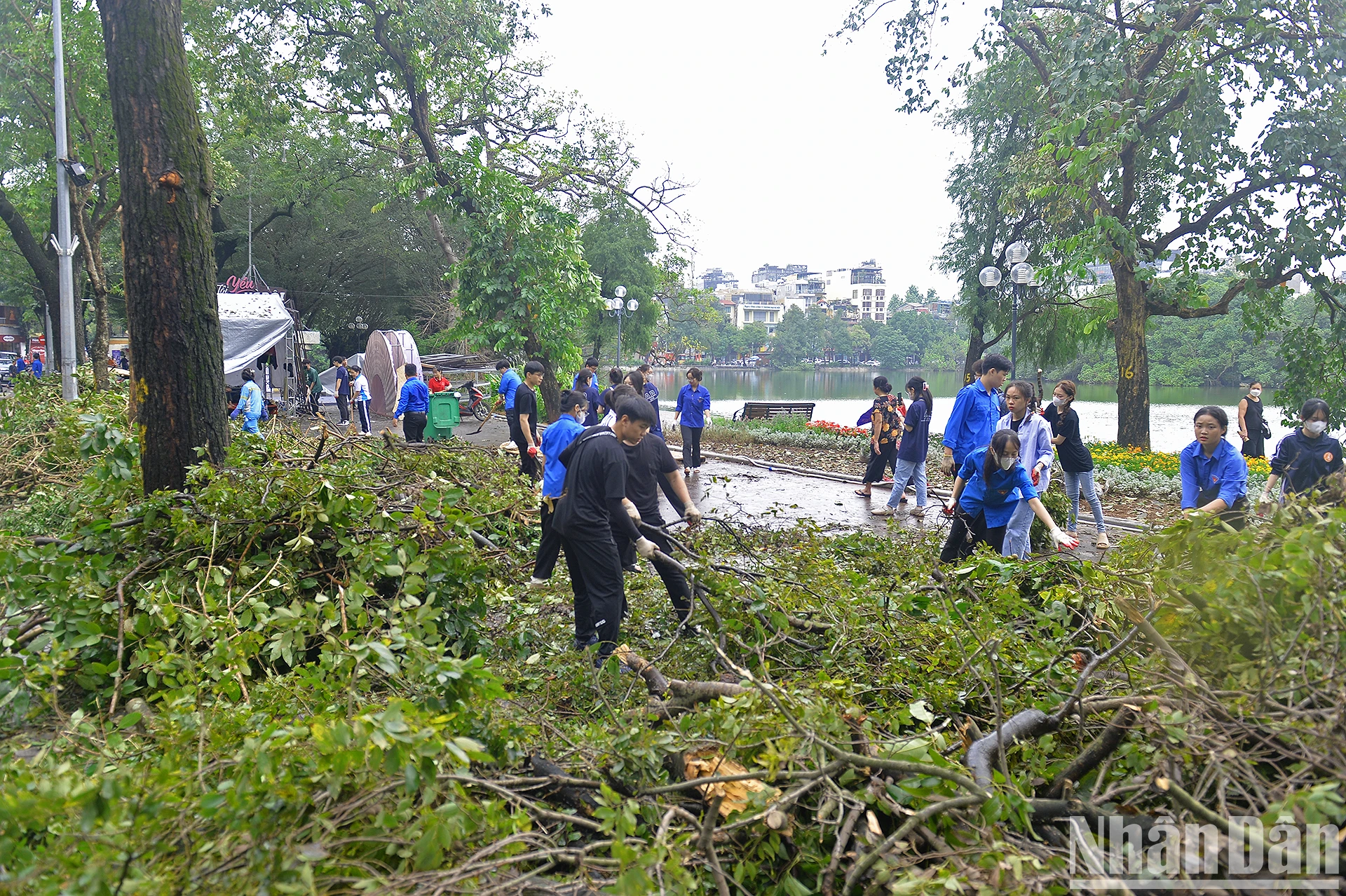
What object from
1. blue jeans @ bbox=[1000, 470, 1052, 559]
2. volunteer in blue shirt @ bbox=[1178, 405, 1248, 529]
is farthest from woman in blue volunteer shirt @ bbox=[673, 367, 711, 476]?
volunteer in blue shirt @ bbox=[1178, 405, 1248, 529]

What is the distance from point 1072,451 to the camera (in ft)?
29.2

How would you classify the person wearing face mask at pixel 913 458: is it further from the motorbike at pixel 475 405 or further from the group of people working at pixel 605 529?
the motorbike at pixel 475 405

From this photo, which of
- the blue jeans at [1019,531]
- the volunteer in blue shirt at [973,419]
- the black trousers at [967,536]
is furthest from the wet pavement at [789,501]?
the blue jeans at [1019,531]

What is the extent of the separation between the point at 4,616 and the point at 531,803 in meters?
3.11

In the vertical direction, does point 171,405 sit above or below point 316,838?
above

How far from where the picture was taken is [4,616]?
390cm

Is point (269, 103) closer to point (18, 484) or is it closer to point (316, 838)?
point (18, 484)

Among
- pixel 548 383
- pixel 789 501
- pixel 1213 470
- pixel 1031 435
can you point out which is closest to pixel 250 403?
pixel 548 383

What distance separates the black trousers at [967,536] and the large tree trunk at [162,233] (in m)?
5.32

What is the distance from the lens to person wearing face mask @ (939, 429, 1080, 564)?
5707mm

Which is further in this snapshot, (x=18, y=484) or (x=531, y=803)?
(x=18, y=484)

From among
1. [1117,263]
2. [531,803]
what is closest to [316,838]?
[531,803]

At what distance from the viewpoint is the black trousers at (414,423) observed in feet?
43.3

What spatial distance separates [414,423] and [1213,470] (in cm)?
1099
